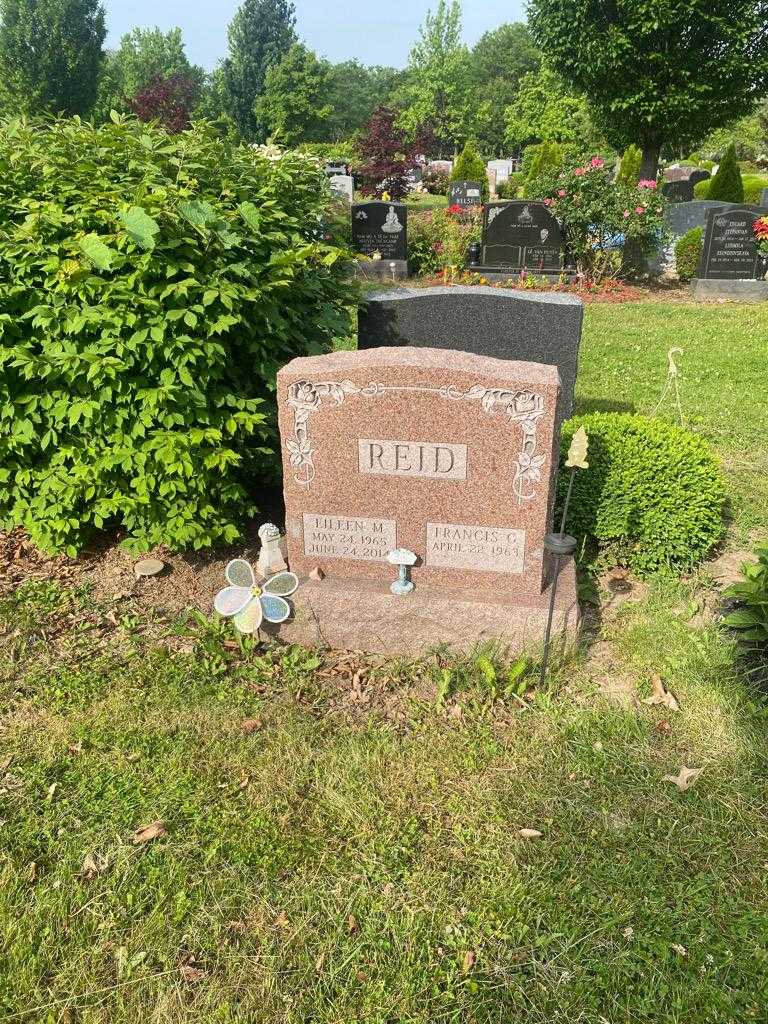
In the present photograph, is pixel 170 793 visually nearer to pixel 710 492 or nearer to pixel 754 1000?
pixel 754 1000

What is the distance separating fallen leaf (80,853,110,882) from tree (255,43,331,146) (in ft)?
166

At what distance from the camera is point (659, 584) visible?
430 cm

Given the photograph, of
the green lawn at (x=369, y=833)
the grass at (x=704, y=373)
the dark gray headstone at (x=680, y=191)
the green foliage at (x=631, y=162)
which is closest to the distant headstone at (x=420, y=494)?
the green lawn at (x=369, y=833)

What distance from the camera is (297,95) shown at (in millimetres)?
47688

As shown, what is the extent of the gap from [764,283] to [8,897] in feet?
46.3

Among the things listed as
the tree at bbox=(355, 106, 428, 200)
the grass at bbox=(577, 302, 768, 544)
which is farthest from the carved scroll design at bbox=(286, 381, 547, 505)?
the tree at bbox=(355, 106, 428, 200)

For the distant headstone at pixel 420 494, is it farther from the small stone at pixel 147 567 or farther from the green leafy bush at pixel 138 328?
the small stone at pixel 147 567

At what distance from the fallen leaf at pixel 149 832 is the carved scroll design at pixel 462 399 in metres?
1.75

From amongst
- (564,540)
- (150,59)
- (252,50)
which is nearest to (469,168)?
(564,540)

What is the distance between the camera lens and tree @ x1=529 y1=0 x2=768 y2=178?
60.9 ft

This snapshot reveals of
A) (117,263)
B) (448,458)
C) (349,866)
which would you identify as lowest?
(349,866)

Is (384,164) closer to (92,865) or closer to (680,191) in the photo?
(680,191)

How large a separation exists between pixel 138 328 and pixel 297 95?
2031 inches

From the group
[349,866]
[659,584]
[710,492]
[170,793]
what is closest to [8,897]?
[170,793]
